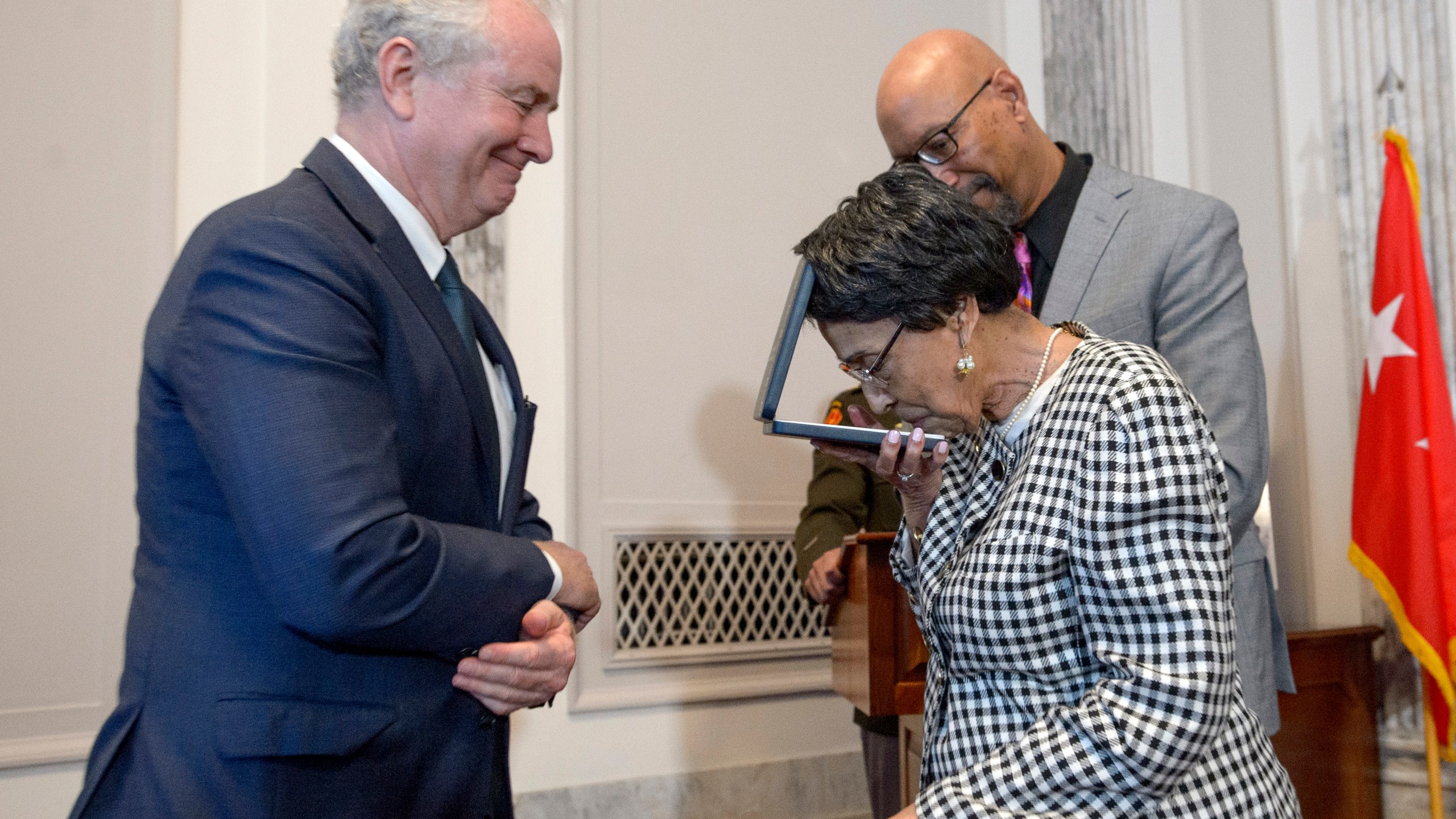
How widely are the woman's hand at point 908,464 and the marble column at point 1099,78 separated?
3090 millimetres

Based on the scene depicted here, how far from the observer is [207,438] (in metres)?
1.15

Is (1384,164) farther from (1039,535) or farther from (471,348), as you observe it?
(471,348)

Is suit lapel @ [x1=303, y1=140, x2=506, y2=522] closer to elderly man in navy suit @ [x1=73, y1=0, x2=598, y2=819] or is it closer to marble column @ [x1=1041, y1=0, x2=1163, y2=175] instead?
elderly man in navy suit @ [x1=73, y1=0, x2=598, y2=819]

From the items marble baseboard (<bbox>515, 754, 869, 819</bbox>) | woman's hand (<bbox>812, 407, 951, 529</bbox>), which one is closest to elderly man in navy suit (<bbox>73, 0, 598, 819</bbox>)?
woman's hand (<bbox>812, 407, 951, 529</bbox>)

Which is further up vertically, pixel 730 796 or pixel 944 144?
pixel 944 144

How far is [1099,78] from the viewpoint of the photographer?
4.61 meters

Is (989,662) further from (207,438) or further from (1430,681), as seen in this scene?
(1430,681)

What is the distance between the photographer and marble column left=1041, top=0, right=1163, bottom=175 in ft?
14.5

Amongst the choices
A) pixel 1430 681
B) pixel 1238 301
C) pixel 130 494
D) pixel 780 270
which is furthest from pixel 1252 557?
pixel 130 494

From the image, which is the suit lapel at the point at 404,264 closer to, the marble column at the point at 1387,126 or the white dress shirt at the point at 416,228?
the white dress shirt at the point at 416,228

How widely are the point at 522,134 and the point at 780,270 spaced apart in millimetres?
2815

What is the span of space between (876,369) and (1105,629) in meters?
0.53

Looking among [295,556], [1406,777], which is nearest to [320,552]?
[295,556]

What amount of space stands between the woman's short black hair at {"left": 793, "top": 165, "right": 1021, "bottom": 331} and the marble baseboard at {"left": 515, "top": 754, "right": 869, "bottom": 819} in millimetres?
2590
